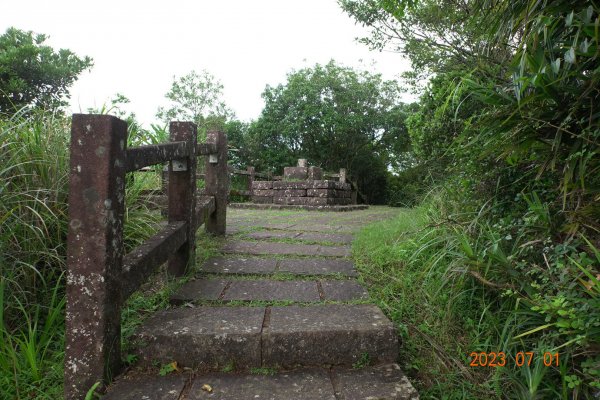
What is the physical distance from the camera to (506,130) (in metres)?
1.88

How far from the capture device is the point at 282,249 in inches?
134

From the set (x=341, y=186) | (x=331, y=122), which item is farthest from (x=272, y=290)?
(x=331, y=122)

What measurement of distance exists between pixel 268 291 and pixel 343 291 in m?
0.47

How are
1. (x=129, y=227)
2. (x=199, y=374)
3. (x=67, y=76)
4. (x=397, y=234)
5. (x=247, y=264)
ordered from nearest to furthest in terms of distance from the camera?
(x=199, y=374) < (x=129, y=227) < (x=247, y=264) < (x=397, y=234) < (x=67, y=76)

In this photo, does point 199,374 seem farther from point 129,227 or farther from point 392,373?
point 129,227

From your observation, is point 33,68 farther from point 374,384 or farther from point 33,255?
point 374,384

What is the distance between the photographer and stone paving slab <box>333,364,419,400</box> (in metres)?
1.46

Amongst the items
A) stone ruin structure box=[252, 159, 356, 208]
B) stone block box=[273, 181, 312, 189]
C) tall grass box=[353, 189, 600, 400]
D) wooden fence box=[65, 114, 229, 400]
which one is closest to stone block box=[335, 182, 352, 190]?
stone ruin structure box=[252, 159, 356, 208]

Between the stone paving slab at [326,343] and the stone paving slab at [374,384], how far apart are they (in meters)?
0.07

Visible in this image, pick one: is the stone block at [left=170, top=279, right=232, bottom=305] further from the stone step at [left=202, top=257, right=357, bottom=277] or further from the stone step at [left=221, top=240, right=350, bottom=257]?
the stone step at [left=221, top=240, right=350, bottom=257]

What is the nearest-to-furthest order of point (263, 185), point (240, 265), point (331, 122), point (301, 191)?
1. point (240, 265)
2. point (301, 191)
3. point (263, 185)
4. point (331, 122)

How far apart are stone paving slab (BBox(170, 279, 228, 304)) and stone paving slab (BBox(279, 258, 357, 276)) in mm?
526

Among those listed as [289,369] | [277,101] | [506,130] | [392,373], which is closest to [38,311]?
[289,369]

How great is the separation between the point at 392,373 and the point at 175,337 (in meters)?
0.97
